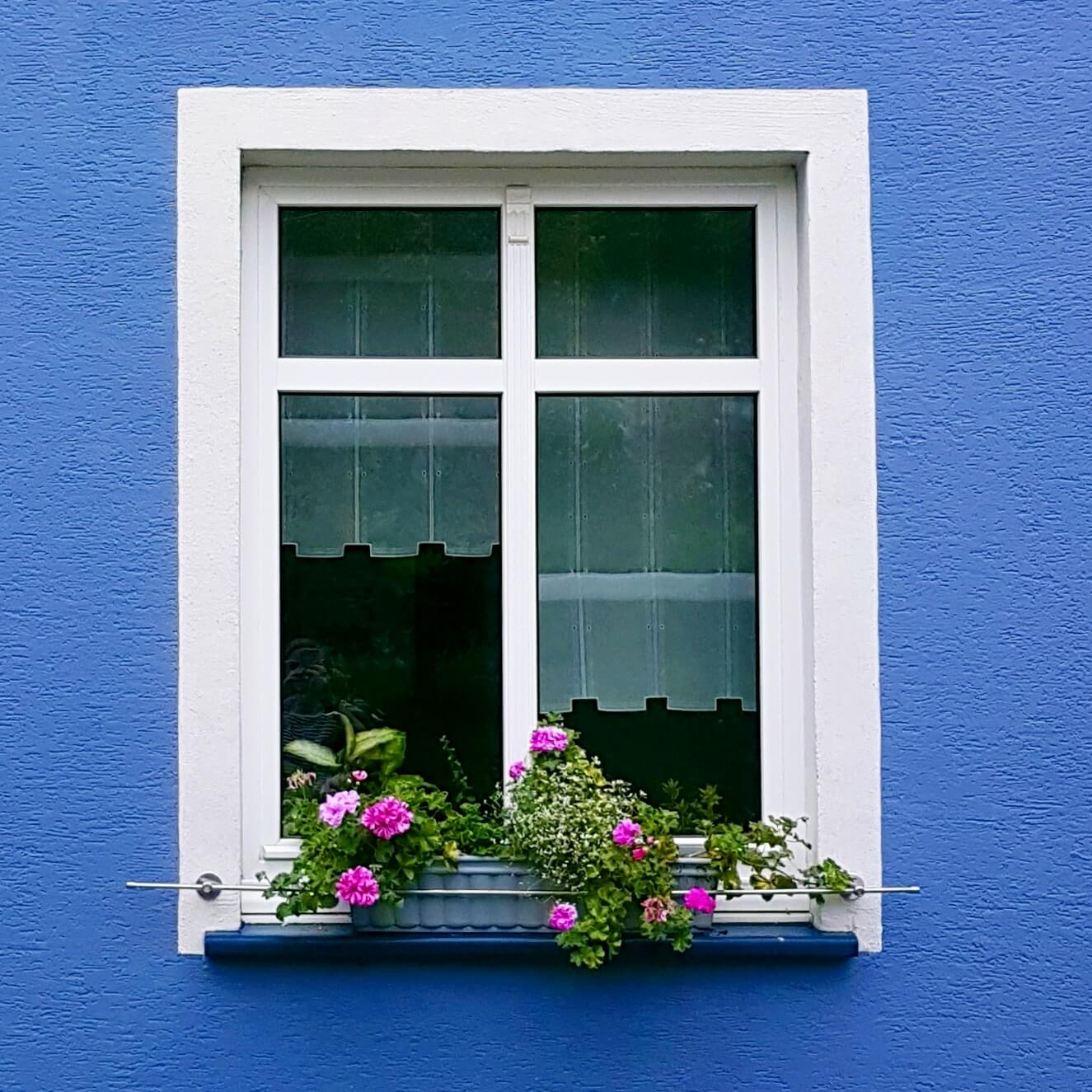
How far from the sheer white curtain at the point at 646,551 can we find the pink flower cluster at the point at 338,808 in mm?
580

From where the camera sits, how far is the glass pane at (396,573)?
12.4ft

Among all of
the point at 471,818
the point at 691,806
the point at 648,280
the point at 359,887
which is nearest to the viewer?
the point at 359,887

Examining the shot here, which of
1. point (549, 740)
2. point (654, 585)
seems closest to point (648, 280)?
point (654, 585)

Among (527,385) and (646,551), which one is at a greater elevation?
(527,385)

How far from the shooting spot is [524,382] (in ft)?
12.5

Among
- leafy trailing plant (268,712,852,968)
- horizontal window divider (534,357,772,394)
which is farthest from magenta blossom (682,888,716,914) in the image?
horizontal window divider (534,357,772,394)

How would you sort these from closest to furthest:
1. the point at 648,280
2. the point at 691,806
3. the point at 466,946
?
the point at 466,946 → the point at 691,806 → the point at 648,280

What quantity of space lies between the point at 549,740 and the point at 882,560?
2.94ft

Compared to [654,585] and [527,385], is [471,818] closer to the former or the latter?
[654,585]

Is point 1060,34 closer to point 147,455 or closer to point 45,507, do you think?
point 147,455

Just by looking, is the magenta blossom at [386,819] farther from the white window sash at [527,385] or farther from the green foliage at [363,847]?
the white window sash at [527,385]

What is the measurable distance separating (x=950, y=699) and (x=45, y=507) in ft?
7.15

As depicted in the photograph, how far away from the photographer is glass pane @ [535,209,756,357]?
12.6ft

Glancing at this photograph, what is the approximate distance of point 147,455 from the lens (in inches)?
143
